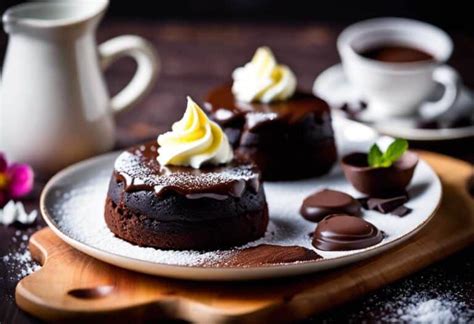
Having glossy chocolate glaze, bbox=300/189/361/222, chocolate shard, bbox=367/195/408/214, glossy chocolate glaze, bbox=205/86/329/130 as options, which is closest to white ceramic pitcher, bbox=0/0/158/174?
glossy chocolate glaze, bbox=205/86/329/130

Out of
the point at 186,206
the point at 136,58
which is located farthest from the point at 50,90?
the point at 186,206

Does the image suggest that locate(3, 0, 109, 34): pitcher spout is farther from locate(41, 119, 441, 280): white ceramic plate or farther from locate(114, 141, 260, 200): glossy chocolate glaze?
locate(114, 141, 260, 200): glossy chocolate glaze

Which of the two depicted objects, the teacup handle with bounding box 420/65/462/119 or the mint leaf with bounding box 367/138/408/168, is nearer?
the mint leaf with bounding box 367/138/408/168

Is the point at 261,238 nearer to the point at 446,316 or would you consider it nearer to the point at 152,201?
the point at 152,201

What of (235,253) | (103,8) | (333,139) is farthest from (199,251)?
(103,8)

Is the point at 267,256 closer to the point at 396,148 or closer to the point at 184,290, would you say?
the point at 184,290

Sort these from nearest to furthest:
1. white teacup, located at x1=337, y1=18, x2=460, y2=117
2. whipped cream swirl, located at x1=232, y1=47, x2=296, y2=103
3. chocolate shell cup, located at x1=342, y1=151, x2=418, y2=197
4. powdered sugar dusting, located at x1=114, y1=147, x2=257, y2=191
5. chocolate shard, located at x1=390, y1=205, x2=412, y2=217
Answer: powdered sugar dusting, located at x1=114, y1=147, x2=257, y2=191
chocolate shard, located at x1=390, y1=205, x2=412, y2=217
chocolate shell cup, located at x1=342, y1=151, x2=418, y2=197
whipped cream swirl, located at x1=232, y1=47, x2=296, y2=103
white teacup, located at x1=337, y1=18, x2=460, y2=117
